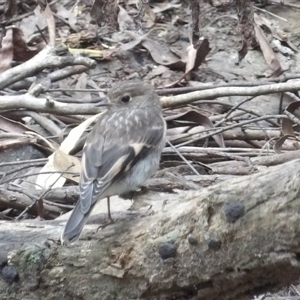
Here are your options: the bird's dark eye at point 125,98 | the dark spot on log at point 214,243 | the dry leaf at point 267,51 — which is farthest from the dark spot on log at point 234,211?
the dry leaf at point 267,51

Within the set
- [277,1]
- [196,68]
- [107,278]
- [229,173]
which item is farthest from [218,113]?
[107,278]

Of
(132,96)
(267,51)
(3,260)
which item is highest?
(3,260)

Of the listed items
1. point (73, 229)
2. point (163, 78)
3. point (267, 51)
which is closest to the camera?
point (73, 229)

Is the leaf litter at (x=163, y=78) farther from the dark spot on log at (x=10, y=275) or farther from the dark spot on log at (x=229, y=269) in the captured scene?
the dark spot on log at (x=229, y=269)

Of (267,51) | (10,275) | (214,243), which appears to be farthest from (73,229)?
(267,51)

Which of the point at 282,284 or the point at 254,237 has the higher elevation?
the point at 254,237

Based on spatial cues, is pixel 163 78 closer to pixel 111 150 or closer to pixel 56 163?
pixel 56 163

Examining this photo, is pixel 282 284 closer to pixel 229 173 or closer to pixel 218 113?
pixel 229 173
